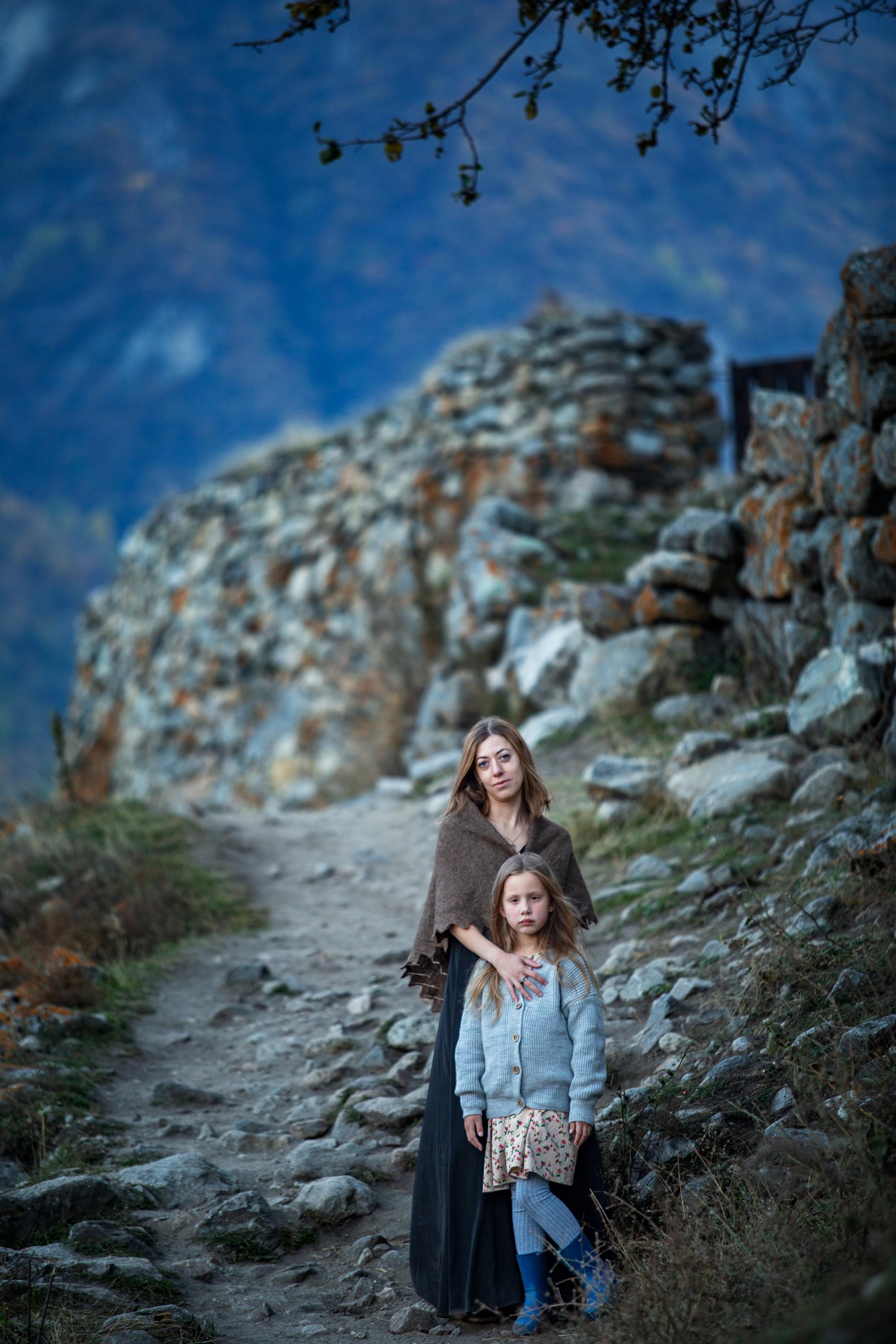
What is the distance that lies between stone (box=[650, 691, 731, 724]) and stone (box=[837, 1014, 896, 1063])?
14.2ft

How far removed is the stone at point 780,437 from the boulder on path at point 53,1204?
19.5ft

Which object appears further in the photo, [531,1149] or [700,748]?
[700,748]

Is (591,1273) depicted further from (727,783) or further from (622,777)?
(622,777)

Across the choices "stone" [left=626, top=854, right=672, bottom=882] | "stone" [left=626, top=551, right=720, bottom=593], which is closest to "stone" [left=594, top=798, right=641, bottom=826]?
"stone" [left=626, top=854, right=672, bottom=882]

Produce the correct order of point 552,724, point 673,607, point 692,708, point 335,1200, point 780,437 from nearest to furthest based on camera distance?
point 335,1200 < point 780,437 < point 692,708 < point 673,607 < point 552,724

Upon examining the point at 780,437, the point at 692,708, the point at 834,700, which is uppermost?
the point at 780,437

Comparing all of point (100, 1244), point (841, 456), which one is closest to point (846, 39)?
point (841, 456)

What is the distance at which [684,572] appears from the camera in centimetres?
824

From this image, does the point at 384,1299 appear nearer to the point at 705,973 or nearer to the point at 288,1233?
the point at 288,1233

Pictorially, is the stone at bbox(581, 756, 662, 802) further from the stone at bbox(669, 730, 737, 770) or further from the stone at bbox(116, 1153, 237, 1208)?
the stone at bbox(116, 1153, 237, 1208)

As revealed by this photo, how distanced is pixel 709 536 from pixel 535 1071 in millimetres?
5757

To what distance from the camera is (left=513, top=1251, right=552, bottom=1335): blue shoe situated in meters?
2.90

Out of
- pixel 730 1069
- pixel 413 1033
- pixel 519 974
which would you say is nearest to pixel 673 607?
pixel 413 1033

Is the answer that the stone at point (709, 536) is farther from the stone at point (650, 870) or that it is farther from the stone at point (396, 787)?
the stone at point (396, 787)
